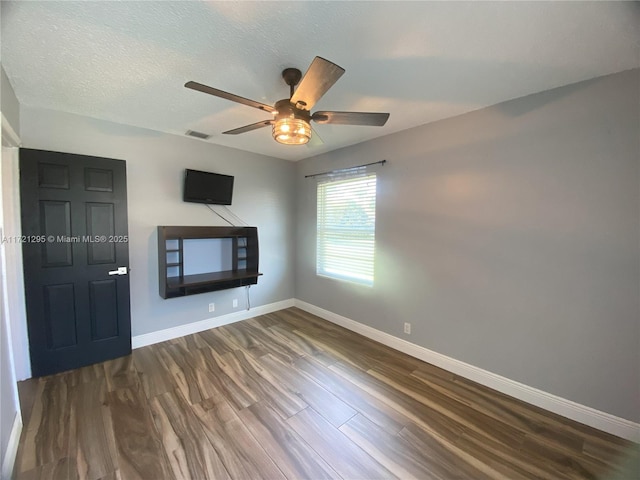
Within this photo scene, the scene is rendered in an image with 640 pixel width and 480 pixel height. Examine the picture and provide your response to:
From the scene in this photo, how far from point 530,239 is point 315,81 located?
206 centimetres

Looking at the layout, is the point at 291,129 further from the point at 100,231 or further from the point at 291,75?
the point at 100,231

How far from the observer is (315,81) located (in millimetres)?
1396

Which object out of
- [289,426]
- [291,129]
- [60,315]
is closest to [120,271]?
[60,315]

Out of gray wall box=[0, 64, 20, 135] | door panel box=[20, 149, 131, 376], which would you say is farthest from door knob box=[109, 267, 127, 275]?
gray wall box=[0, 64, 20, 135]

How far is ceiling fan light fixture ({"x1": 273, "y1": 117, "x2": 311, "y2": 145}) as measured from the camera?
5.40ft

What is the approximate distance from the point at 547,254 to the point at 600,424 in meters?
1.23

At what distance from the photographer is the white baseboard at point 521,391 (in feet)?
5.76

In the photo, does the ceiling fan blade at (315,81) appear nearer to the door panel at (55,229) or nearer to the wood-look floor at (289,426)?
the wood-look floor at (289,426)

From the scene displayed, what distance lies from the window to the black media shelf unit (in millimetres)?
1042

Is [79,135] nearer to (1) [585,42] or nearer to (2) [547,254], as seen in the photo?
(1) [585,42]

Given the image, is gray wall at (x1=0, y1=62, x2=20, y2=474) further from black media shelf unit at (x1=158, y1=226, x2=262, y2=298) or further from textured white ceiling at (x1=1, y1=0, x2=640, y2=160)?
black media shelf unit at (x1=158, y1=226, x2=262, y2=298)

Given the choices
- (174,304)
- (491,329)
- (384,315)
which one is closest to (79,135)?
(174,304)

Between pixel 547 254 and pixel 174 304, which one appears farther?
pixel 174 304

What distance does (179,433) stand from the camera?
174 cm
